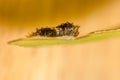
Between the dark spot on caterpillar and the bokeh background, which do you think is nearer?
the bokeh background

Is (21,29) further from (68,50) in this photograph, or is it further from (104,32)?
(104,32)

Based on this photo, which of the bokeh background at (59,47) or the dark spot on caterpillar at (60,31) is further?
the dark spot on caterpillar at (60,31)

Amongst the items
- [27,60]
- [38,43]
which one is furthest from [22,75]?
[38,43]

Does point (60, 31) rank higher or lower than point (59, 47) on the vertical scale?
higher

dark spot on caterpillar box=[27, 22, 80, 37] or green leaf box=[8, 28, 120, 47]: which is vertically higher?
dark spot on caterpillar box=[27, 22, 80, 37]

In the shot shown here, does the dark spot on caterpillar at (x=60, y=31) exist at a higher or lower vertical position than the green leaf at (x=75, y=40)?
higher
